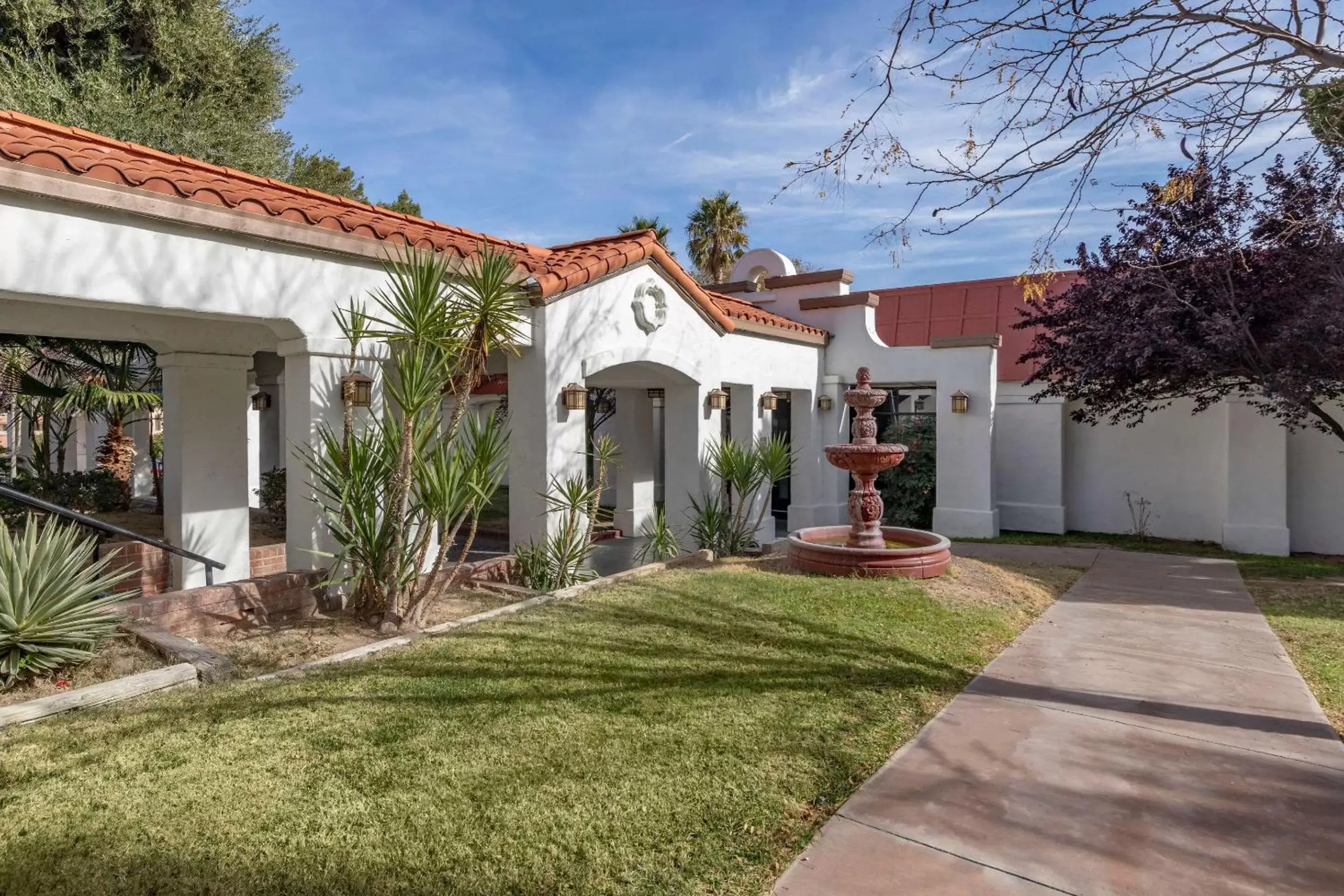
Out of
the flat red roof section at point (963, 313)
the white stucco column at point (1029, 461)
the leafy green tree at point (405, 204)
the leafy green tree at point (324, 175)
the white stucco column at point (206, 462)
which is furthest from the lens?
the leafy green tree at point (405, 204)

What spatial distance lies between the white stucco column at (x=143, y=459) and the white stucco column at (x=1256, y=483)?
19.8 metres

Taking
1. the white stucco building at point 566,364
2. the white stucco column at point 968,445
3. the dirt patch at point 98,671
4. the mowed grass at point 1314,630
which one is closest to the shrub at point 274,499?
the white stucco building at point 566,364

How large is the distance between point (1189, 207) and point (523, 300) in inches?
362

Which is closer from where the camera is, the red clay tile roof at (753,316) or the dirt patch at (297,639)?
the dirt patch at (297,639)

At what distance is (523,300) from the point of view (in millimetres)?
7508

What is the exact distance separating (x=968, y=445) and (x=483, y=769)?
36.5 ft

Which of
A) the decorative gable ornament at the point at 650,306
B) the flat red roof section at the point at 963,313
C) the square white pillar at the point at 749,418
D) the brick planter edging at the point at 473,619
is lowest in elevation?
the brick planter edging at the point at 473,619

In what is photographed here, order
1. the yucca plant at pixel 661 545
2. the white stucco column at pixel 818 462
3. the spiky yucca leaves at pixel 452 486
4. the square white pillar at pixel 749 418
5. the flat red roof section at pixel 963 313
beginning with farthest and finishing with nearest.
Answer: the flat red roof section at pixel 963 313
the white stucco column at pixel 818 462
the square white pillar at pixel 749 418
the yucca plant at pixel 661 545
the spiky yucca leaves at pixel 452 486

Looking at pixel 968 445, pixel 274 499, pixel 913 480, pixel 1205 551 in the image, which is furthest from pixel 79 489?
pixel 1205 551

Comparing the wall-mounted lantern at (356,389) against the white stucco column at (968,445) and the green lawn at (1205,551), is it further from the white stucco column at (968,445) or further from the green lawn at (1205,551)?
the green lawn at (1205,551)

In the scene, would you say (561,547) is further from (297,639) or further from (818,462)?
(818,462)

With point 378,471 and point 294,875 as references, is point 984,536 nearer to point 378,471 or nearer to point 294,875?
point 378,471

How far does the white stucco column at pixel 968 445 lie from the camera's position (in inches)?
499

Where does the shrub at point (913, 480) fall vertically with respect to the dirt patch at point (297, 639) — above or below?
above
